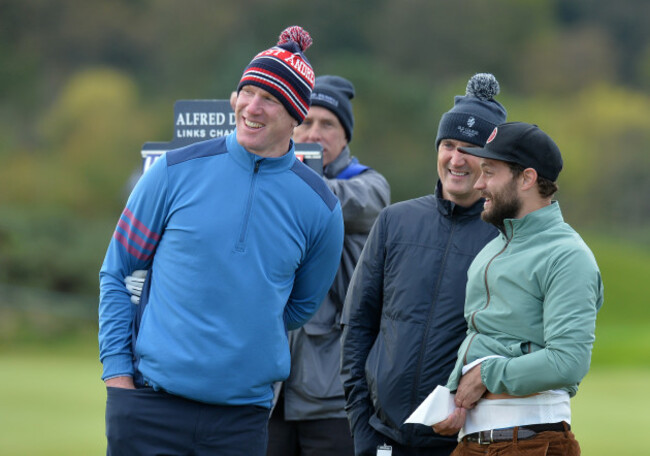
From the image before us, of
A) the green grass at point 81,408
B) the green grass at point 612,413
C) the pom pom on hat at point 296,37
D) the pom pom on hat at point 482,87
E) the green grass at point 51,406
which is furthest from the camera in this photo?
the green grass at point 612,413

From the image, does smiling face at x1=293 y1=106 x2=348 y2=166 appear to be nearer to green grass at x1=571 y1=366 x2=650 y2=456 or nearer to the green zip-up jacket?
the green zip-up jacket

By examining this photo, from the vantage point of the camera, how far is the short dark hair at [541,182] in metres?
3.14

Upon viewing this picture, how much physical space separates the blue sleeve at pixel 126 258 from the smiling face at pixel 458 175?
974 millimetres

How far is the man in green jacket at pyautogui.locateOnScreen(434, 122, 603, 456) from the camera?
9.54ft

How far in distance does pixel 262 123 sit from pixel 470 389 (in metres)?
1.00

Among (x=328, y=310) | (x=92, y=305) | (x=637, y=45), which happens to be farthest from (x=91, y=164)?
(x=328, y=310)

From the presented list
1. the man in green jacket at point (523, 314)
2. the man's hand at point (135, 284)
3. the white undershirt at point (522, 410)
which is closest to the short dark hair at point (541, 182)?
the man in green jacket at point (523, 314)

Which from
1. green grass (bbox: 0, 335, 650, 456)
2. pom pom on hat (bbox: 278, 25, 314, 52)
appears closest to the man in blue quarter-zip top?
pom pom on hat (bbox: 278, 25, 314, 52)

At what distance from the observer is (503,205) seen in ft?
10.3

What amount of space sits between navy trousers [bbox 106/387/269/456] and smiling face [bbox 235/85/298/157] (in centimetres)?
77

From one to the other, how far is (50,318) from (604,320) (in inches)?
583

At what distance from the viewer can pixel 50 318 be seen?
24.4 meters

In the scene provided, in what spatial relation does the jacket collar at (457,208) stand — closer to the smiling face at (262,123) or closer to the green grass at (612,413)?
the smiling face at (262,123)

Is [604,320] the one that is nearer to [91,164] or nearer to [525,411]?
[91,164]
